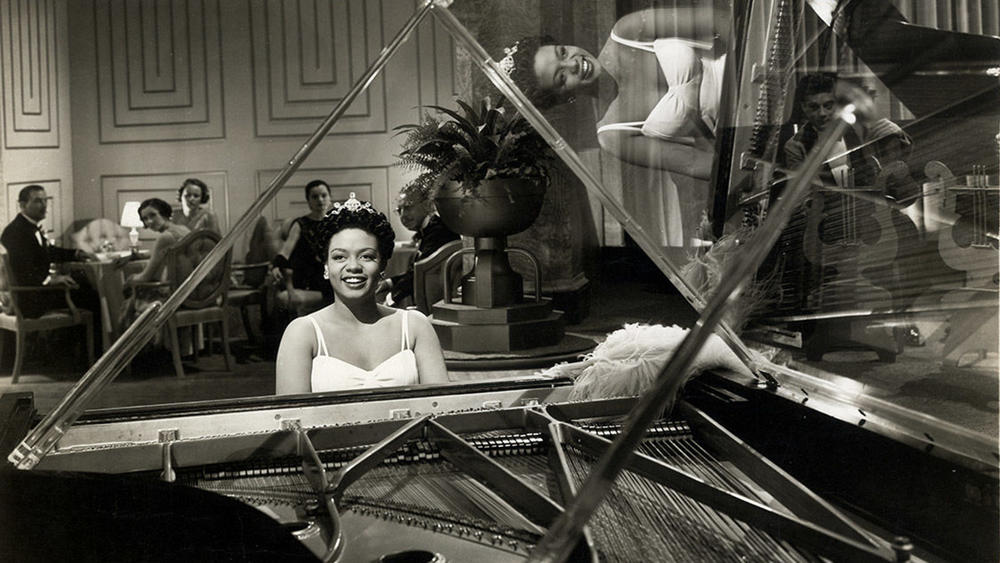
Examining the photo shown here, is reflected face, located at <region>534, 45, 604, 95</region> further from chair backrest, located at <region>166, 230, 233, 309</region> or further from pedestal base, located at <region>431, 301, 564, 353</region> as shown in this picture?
chair backrest, located at <region>166, 230, 233, 309</region>

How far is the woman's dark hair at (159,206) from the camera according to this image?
643cm

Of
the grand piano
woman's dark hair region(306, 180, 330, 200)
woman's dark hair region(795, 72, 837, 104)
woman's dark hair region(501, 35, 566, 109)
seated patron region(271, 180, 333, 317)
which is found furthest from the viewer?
woman's dark hair region(306, 180, 330, 200)

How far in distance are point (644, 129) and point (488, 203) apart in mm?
2081

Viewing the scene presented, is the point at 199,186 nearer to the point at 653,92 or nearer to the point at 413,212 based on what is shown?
the point at 413,212

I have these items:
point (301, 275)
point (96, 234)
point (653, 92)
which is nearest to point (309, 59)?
point (301, 275)

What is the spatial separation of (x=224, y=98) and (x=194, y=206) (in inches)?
38.8

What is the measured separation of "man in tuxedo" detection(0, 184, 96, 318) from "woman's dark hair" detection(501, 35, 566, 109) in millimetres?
3191

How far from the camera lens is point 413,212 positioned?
5.54 m

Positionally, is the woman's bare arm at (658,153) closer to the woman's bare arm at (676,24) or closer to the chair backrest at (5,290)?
the woman's bare arm at (676,24)

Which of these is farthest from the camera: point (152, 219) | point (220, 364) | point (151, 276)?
point (152, 219)

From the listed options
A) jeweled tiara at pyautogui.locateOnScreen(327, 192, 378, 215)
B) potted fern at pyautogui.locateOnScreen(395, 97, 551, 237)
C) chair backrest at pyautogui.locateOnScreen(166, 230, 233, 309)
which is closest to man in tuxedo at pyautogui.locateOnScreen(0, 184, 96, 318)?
chair backrest at pyautogui.locateOnScreen(166, 230, 233, 309)

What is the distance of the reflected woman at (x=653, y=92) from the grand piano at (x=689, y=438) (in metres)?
3.63

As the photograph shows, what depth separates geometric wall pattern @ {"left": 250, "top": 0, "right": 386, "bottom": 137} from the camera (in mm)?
7125

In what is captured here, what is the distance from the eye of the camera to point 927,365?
155 cm
